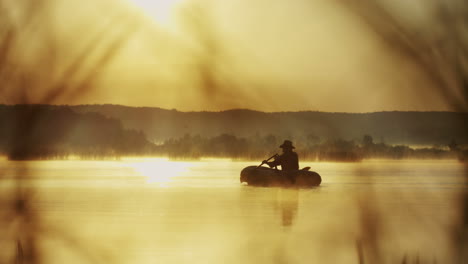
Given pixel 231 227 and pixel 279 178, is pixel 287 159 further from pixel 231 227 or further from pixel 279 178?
pixel 231 227

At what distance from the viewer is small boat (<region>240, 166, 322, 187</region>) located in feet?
91.0

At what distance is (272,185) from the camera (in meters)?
28.0

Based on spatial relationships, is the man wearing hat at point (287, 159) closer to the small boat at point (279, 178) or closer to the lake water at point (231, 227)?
the small boat at point (279, 178)

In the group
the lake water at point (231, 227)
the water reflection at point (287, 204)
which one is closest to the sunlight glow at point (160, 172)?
the water reflection at point (287, 204)

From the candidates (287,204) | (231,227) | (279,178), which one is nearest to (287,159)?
(279,178)

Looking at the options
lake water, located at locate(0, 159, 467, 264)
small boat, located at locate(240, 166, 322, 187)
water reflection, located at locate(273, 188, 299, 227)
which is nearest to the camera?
lake water, located at locate(0, 159, 467, 264)

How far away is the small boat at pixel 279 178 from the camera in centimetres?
2773

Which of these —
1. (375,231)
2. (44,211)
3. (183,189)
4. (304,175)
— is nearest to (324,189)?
(304,175)

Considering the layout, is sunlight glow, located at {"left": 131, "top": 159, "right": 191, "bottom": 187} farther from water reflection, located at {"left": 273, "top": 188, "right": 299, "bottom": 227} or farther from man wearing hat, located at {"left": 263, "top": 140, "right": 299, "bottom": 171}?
water reflection, located at {"left": 273, "top": 188, "right": 299, "bottom": 227}

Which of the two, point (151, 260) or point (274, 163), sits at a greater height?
point (274, 163)

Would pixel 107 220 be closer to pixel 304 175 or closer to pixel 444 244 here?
pixel 444 244

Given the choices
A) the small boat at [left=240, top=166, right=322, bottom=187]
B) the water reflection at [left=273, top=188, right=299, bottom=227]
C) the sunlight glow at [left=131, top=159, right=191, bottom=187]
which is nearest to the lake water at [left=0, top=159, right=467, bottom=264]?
the water reflection at [left=273, top=188, right=299, bottom=227]

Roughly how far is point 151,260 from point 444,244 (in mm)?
4192

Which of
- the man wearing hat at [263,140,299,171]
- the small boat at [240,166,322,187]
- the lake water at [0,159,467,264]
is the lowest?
the lake water at [0,159,467,264]
